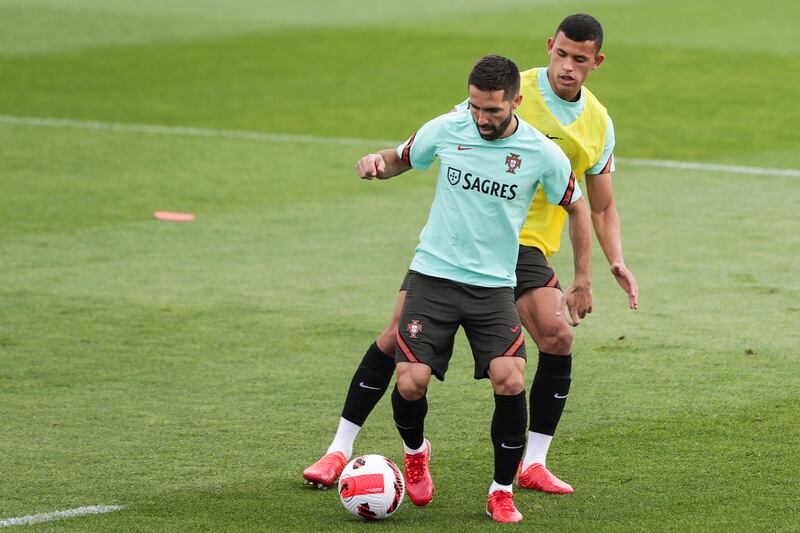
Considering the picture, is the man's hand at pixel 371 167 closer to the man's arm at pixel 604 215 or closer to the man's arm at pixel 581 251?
the man's arm at pixel 581 251

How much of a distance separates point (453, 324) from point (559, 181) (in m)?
0.79

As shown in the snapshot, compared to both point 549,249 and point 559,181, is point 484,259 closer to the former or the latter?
point 559,181

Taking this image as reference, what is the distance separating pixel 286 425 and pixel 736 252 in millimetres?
5486

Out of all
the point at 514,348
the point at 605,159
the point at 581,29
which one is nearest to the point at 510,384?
the point at 514,348

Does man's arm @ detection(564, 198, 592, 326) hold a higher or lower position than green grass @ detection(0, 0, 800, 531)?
higher

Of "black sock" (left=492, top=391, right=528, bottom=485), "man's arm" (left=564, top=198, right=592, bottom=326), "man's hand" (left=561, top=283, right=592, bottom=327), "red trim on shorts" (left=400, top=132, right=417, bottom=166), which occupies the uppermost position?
"red trim on shorts" (left=400, top=132, right=417, bottom=166)

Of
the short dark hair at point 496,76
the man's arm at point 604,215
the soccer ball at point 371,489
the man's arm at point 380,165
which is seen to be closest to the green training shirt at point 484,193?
the man's arm at point 380,165

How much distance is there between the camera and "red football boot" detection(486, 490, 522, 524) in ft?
20.9

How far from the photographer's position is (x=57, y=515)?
6430 mm

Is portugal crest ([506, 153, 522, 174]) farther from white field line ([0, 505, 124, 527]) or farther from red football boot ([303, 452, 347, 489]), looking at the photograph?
white field line ([0, 505, 124, 527])

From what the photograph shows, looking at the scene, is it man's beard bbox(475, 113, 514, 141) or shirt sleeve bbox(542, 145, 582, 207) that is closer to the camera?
man's beard bbox(475, 113, 514, 141)

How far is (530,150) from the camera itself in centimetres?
646

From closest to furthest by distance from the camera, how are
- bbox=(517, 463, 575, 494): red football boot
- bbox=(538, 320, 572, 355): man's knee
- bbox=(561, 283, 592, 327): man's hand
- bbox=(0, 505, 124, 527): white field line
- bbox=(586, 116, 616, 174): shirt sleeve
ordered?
bbox=(0, 505, 124, 527): white field line, bbox=(561, 283, 592, 327): man's hand, bbox=(517, 463, 575, 494): red football boot, bbox=(538, 320, 572, 355): man's knee, bbox=(586, 116, 616, 174): shirt sleeve

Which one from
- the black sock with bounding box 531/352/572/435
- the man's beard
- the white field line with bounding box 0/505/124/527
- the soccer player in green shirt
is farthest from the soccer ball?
the man's beard
